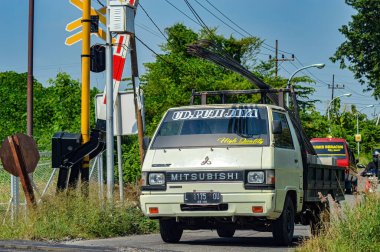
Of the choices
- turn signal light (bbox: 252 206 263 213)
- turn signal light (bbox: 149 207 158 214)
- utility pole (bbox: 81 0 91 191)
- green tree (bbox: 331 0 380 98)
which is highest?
green tree (bbox: 331 0 380 98)

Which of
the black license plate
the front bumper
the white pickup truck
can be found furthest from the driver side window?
the black license plate

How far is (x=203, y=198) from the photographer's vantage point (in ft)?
40.2

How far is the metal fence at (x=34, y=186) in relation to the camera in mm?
14820

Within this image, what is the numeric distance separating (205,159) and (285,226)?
4.90ft

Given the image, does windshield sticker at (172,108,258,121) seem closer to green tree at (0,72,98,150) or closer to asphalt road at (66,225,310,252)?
asphalt road at (66,225,310,252)

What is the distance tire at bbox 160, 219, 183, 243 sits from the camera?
13.0 metres

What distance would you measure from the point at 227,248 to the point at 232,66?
3.31m

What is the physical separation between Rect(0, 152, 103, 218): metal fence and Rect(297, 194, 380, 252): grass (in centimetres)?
558

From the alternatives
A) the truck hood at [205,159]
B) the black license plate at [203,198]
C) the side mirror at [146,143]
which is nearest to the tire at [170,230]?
the black license plate at [203,198]

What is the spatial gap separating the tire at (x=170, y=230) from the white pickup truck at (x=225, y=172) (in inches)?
0.6

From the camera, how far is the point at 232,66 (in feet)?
47.2

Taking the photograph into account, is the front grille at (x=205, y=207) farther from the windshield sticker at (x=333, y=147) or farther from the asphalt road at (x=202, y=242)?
the windshield sticker at (x=333, y=147)

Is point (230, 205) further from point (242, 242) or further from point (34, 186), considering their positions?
point (34, 186)

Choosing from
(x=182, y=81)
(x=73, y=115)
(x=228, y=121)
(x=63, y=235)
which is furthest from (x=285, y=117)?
(x=182, y=81)
